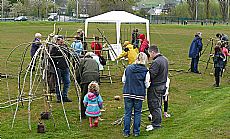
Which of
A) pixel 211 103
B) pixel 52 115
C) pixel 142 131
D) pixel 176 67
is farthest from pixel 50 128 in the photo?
pixel 176 67

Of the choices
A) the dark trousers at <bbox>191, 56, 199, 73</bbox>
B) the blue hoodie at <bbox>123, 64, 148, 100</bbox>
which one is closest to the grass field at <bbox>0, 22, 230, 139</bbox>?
the blue hoodie at <bbox>123, 64, 148, 100</bbox>

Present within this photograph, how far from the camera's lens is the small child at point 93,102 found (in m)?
11.0

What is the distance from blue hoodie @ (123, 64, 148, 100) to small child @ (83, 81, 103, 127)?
116 centimetres

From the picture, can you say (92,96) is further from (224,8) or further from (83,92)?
(224,8)

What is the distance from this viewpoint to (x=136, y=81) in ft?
33.0

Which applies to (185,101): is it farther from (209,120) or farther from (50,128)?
(50,128)

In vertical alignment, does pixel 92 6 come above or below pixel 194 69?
above

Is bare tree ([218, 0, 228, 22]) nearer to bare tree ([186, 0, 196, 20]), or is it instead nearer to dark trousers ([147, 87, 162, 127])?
bare tree ([186, 0, 196, 20])

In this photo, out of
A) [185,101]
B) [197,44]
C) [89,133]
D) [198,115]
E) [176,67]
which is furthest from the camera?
[176,67]

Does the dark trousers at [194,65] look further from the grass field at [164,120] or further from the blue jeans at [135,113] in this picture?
the blue jeans at [135,113]

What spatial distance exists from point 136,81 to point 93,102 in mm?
1493

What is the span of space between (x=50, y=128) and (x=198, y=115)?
Answer: 3.52 metres

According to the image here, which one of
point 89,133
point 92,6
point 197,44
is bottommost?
point 89,133

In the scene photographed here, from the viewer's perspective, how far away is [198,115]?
38.2 ft
